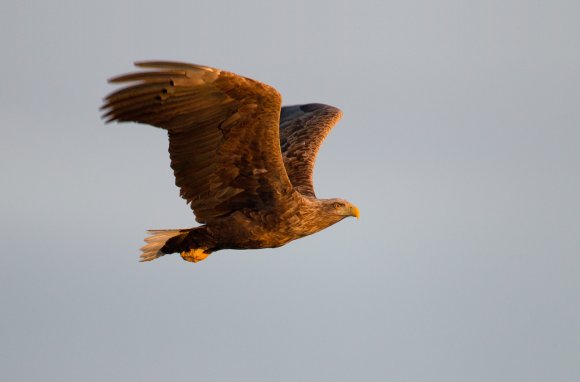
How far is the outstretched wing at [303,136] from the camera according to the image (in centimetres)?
1533

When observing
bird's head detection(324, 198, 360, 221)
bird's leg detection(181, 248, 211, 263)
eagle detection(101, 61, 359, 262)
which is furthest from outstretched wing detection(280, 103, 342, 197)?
bird's leg detection(181, 248, 211, 263)

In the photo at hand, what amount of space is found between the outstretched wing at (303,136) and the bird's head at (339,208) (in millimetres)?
693

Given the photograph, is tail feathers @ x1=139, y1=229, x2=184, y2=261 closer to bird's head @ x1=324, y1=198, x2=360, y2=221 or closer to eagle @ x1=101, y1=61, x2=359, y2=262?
eagle @ x1=101, y1=61, x2=359, y2=262

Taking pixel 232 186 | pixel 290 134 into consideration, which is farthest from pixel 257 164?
pixel 290 134

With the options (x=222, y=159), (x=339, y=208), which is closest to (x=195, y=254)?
(x=222, y=159)

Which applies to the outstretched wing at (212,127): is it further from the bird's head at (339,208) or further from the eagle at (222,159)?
the bird's head at (339,208)

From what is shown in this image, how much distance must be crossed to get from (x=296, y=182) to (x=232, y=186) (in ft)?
6.56

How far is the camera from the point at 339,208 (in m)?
13.9

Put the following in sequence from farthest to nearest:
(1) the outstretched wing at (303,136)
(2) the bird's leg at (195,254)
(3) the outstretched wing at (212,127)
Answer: (1) the outstretched wing at (303,136), (2) the bird's leg at (195,254), (3) the outstretched wing at (212,127)

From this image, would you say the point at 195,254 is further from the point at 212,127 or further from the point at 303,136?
the point at 303,136

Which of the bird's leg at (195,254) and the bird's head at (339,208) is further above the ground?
the bird's head at (339,208)

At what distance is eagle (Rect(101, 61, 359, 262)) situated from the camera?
11719 millimetres

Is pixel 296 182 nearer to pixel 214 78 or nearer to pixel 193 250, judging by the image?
pixel 193 250

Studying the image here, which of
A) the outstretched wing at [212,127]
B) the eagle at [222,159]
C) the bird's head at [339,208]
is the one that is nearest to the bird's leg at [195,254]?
the eagle at [222,159]
